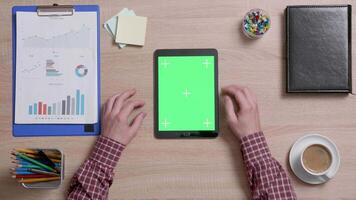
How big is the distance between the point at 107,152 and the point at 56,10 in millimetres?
382

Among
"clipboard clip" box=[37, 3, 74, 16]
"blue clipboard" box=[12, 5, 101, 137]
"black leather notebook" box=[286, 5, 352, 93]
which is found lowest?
"blue clipboard" box=[12, 5, 101, 137]

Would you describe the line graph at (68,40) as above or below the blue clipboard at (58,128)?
above

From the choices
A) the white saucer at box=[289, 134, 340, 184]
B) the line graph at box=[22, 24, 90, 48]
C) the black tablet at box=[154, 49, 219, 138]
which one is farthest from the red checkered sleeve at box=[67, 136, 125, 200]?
the white saucer at box=[289, 134, 340, 184]

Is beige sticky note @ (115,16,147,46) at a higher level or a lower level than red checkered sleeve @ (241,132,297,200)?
higher

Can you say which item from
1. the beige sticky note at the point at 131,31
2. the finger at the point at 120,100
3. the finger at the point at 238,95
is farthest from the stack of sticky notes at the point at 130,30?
the finger at the point at 238,95

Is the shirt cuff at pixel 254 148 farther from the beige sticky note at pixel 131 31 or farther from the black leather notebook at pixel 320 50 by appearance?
the beige sticky note at pixel 131 31

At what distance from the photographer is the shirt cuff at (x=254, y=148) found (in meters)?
0.82

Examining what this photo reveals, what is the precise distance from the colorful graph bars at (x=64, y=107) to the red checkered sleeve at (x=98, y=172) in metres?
0.10

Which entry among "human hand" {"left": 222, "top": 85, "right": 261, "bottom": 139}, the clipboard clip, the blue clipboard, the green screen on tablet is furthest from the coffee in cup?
the clipboard clip

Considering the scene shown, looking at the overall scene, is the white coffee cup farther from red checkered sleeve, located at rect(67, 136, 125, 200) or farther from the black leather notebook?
red checkered sleeve, located at rect(67, 136, 125, 200)

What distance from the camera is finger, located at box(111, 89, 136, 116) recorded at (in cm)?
86

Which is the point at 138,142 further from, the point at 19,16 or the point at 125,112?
the point at 19,16

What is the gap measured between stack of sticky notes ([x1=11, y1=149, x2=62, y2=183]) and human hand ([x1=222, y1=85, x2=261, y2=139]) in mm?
419

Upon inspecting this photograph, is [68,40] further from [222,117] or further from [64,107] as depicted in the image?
[222,117]
